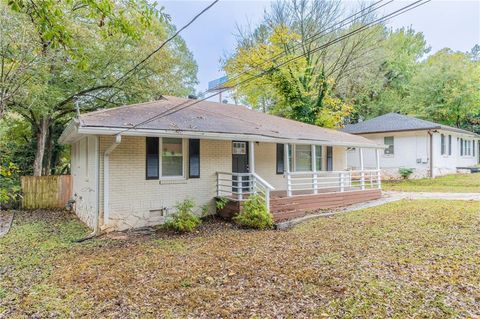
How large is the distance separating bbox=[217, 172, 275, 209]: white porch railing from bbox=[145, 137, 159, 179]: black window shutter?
2073 mm

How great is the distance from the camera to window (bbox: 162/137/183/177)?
28.9 ft

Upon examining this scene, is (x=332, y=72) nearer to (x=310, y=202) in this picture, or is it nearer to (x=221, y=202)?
(x=310, y=202)

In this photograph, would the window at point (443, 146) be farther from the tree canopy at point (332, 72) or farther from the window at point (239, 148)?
the window at point (239, 148)

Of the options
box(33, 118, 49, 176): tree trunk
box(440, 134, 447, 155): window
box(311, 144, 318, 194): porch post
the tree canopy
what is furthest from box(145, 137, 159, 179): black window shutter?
box(440, 134, 447, 155): window

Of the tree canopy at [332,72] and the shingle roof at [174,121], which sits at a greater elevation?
the tree canopy at [332,72]

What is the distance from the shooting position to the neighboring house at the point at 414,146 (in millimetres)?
18750

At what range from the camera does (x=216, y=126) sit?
936 cm

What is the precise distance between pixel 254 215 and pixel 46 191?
349 inches

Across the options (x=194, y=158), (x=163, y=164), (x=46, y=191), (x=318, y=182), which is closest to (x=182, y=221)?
(x=163, y=164)

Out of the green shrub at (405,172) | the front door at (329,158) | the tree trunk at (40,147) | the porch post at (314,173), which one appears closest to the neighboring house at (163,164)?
the porch post at (314,173)

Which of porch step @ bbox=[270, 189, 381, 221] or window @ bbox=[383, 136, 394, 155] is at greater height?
window @ bbox=[383, 136, 394, 155]

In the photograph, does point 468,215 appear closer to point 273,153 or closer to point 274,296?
point 273,153

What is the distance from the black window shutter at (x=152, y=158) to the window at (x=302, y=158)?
614cm

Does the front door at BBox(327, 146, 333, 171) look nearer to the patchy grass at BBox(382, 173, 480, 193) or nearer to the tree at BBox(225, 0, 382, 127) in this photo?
the patchy grass at BBox(382, 173, 480, 193)
